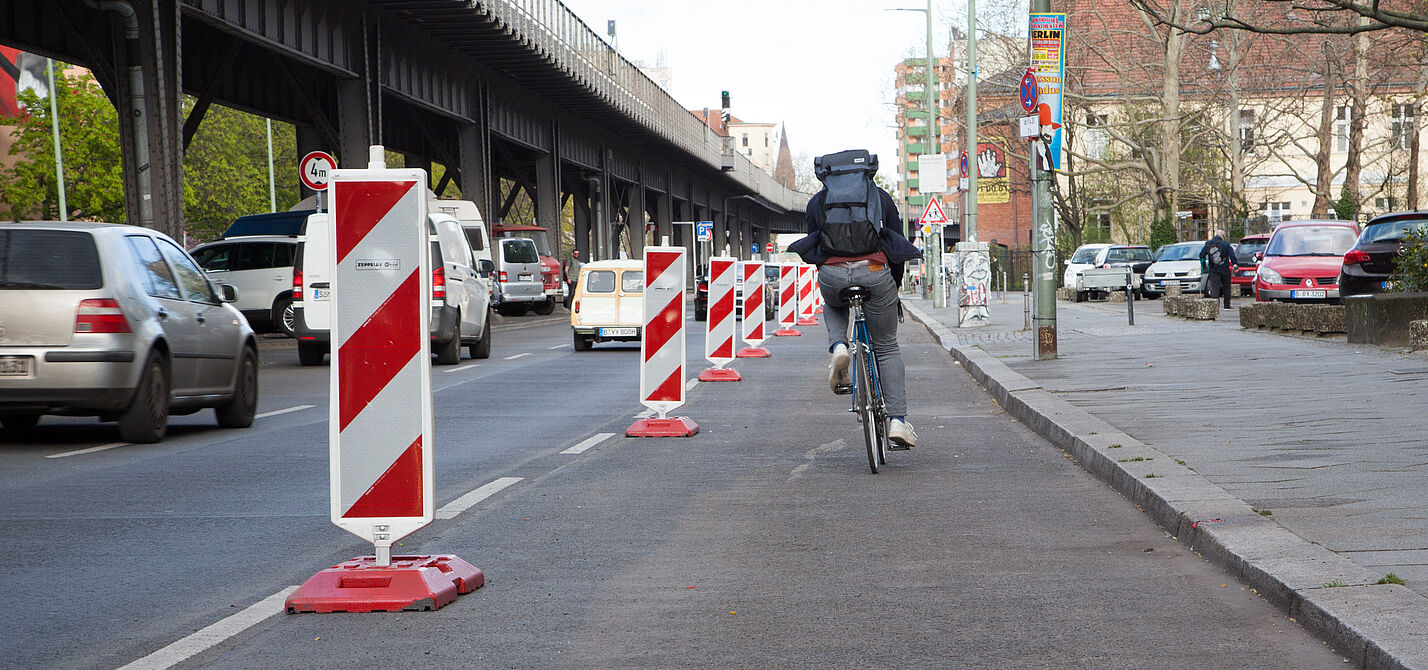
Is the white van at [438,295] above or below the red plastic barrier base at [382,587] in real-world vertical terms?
above

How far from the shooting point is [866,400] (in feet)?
29.2

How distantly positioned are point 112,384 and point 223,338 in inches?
60.9

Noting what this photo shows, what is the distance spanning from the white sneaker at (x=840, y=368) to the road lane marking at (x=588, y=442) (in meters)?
2.02

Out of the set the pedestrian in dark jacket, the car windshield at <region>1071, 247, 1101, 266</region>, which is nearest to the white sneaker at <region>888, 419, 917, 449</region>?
the pedestrian in dark jacket

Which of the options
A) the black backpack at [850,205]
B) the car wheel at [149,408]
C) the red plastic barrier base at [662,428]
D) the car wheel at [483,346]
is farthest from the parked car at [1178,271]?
the car wheel at [149,408]

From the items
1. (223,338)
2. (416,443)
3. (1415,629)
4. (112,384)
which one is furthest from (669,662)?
(223,338)

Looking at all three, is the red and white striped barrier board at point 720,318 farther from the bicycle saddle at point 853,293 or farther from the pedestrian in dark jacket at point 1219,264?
the pedestrian in dark jacket at point 1219,264

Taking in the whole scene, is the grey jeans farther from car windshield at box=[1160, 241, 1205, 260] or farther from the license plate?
car windshield at box=[1160, 241, 1205, 260]

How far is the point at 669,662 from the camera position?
4.61 meters

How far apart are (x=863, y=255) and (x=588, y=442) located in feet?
9.31

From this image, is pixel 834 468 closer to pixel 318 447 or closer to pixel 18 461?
pixel 318 447

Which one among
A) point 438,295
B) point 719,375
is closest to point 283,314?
point 438,295

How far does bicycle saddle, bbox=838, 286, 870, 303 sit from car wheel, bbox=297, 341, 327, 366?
13867mm

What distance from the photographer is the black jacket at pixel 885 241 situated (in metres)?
9.08
